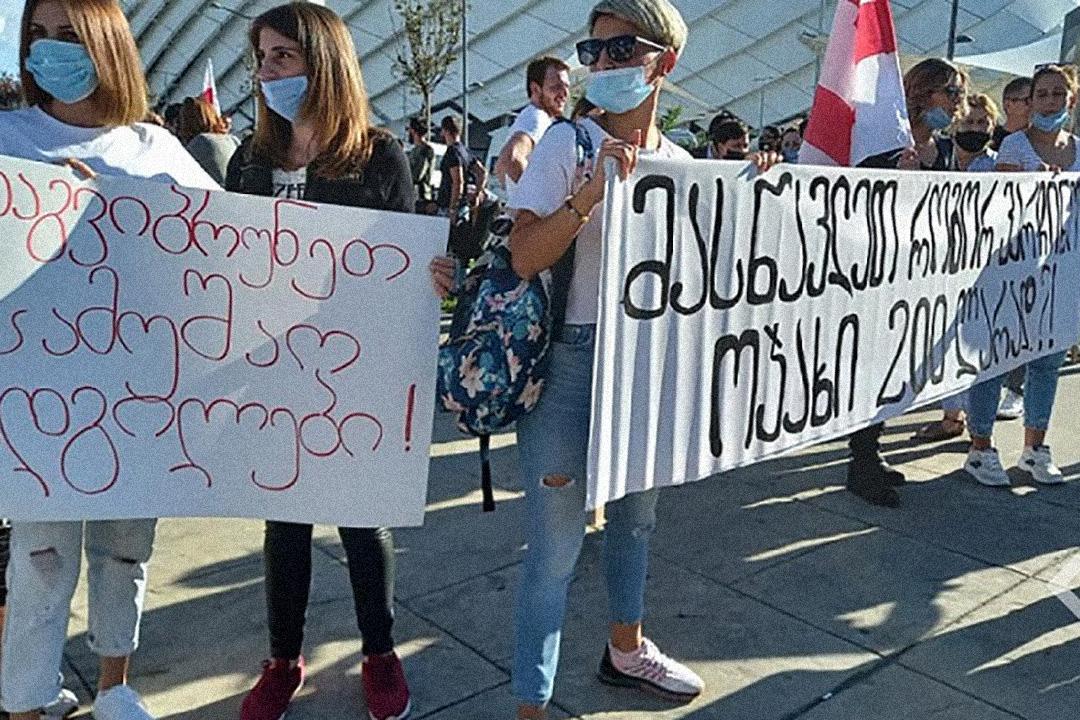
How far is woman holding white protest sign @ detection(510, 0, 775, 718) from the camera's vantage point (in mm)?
2174

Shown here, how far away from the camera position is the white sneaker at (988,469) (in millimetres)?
4621

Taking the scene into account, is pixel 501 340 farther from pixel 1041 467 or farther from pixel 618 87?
pixel 1041 467

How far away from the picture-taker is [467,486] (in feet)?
15.1

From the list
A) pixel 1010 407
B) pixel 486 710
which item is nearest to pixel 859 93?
pixel 486 710

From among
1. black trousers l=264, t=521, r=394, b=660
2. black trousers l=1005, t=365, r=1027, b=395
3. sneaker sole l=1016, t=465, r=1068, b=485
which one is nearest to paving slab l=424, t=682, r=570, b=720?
black trousers l=264, t=521, r=394, b=660

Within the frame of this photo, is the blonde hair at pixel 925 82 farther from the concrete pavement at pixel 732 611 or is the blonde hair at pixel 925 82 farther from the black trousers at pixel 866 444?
the concrete pavement at pixel 732 611

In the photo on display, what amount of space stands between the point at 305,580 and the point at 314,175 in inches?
42.1

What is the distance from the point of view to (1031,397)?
4664 mm

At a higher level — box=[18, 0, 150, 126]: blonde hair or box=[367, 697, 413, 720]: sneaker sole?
box=[18, 0, 150, 126]: blonde hair

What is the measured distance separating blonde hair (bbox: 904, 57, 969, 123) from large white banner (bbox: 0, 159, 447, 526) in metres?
2.73

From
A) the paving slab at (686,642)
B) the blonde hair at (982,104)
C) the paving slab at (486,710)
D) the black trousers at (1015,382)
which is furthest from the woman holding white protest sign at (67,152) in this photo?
the black trousers at (1015,382)

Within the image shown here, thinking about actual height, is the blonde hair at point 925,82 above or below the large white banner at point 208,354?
above

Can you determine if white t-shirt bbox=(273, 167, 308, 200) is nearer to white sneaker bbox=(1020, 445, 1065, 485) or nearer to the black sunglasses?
the black sunglasses

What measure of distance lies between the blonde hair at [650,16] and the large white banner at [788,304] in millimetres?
293
